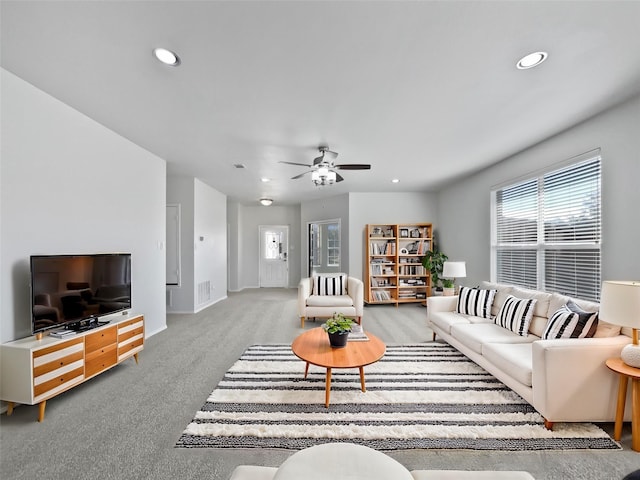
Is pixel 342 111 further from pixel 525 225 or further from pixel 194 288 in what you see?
pixel 194 288

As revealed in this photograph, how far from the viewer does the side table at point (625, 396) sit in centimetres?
180

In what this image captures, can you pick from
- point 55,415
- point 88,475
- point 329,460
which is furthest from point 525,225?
point 55,415

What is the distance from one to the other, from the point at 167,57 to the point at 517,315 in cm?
381

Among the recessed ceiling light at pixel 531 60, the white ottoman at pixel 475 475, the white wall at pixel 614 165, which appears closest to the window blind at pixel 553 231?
the white wall at pixel 614 165

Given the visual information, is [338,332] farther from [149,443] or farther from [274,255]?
[274,255]

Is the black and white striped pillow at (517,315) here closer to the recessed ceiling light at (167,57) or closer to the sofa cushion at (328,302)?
the sofa cushion at (328,302)

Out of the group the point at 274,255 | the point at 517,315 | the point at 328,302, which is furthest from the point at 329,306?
the point at 274,255

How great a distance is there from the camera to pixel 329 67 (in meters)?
2.04

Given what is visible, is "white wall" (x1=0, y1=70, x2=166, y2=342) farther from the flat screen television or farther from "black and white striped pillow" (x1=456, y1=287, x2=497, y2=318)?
"black and white striped pillow" (x1=456, y1=287, x2=497, y2=318)

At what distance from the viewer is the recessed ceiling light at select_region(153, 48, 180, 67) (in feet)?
6.14

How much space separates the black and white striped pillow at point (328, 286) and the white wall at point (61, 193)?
262 cm

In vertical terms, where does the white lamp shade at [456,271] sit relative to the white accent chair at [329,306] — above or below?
above

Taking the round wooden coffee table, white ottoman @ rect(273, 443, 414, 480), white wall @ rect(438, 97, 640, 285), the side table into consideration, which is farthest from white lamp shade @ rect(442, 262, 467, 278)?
white ottoman @ rect(273, 443, 414, 480)

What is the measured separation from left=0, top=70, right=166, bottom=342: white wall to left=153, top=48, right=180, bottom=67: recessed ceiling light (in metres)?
1.33
